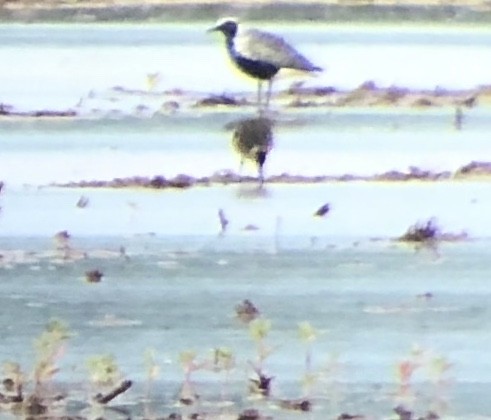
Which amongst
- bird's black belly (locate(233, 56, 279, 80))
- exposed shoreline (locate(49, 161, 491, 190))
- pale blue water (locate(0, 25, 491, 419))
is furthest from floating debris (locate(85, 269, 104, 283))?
bird's black belly (locate(233, 56, 279, 80))

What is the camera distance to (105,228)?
4.53ft

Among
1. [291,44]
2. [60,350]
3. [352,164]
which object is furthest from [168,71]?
[60,350]

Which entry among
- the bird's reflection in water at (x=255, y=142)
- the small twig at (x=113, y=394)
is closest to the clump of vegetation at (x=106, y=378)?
the small twig at (x=113, y=394)

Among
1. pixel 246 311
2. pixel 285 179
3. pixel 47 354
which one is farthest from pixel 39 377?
pixel 285 179

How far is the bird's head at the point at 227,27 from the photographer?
1376 mm

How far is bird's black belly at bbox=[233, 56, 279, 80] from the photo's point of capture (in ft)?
4.53

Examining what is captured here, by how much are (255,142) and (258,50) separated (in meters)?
0.12

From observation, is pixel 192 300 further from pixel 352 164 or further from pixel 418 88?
pixel 418 88

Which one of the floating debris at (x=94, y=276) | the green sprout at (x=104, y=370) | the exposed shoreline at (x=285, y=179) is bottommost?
the green sprout at (x=104, y=370)

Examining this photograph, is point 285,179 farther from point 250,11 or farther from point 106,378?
point 106,378

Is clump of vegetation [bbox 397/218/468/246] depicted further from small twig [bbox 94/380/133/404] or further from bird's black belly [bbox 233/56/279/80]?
small twig [bbox 94/380/133/404]

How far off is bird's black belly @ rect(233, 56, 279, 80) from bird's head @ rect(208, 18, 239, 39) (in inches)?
1.2

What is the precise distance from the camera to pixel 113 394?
1.37 metres

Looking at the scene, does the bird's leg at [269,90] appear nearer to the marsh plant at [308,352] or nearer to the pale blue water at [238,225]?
the pale blue water at [238,225]
